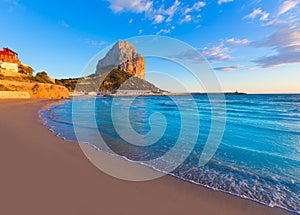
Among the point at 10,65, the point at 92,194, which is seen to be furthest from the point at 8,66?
the point at 92,194

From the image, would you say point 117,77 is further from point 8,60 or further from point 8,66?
point 8,60

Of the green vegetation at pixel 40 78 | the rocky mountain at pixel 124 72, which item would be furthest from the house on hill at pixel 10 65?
the rocky mountain at pixel 124 72

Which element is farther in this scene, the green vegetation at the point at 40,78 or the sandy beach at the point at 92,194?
the green vegetation at the point at 40,78

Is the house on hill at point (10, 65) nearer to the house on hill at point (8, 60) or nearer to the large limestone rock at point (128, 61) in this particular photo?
the house on hill at point (8, 60)

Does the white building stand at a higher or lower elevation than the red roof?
lower

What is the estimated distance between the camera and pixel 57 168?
4.27 m

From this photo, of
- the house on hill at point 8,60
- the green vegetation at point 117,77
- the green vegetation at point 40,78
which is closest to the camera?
the green vegetation at point 117,77

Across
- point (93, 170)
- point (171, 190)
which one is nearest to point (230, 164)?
point (171, 190)

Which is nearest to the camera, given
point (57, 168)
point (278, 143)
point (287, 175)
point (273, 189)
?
point (273, 189)

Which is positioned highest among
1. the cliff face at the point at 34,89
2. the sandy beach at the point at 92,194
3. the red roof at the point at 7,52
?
the red roof at the point at 7,52

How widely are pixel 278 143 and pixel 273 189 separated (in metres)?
5.55

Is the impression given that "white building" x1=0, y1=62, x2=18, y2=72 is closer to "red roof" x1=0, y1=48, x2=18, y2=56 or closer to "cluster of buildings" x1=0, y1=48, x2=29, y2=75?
"cluster of buildings" x1=0, y1=48, x2=29, y2=75

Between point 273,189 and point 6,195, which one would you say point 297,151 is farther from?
point 6,195

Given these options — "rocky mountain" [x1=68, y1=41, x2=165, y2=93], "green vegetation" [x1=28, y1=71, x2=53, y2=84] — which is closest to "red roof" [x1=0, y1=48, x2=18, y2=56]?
"green vegetation" [x1=28, y1=71, x2=53, y2=84]
